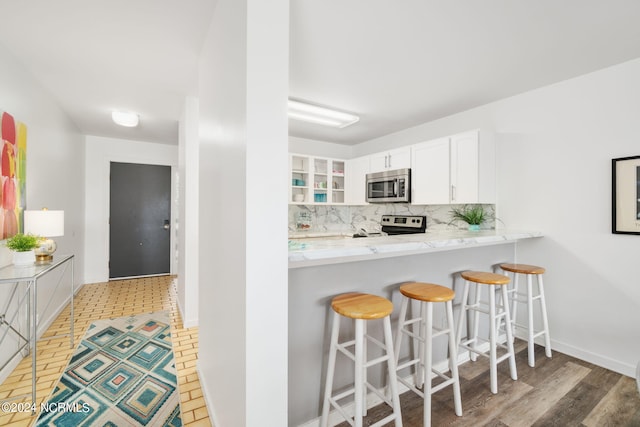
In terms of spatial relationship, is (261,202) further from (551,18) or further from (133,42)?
(551,18)

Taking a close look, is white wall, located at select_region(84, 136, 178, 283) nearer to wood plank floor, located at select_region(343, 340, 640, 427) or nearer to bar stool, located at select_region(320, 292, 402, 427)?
bar stool, located at select_region(320, 292, 402, 427)

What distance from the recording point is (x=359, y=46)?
6.70ft

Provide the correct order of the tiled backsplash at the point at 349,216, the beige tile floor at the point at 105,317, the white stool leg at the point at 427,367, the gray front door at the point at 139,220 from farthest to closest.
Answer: the gray front door at the point at 139,220 → the tiled backsplash at the point at 349,216 → the beige tile floor at the point at 105,317 → the white stool leg at the point at 427,367

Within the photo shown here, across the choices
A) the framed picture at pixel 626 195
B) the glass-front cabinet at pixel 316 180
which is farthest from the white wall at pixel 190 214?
the framed picture at pixel 626 195

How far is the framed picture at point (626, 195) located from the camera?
7.15ft

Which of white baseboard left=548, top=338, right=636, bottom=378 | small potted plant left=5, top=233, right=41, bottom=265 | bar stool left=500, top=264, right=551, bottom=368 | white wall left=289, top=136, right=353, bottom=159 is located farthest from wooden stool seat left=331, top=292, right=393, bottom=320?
white wall left=289, top=136, right=353, bottom=159

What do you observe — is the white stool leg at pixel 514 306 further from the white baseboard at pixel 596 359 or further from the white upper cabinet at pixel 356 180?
the white upper cabinet at pixel 356 180

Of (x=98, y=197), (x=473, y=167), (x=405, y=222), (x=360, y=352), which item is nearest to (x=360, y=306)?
(x=360, y=352)

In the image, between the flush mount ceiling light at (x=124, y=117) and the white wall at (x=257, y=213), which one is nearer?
the white wall at (x=257, y=213)

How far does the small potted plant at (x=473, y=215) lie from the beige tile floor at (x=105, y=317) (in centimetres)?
295

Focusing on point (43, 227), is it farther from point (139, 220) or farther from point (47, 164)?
point (139, 220)

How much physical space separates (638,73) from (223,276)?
132 inches

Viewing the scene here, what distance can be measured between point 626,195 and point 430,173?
5.38 ft

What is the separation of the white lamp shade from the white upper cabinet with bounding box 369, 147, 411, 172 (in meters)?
3.65
